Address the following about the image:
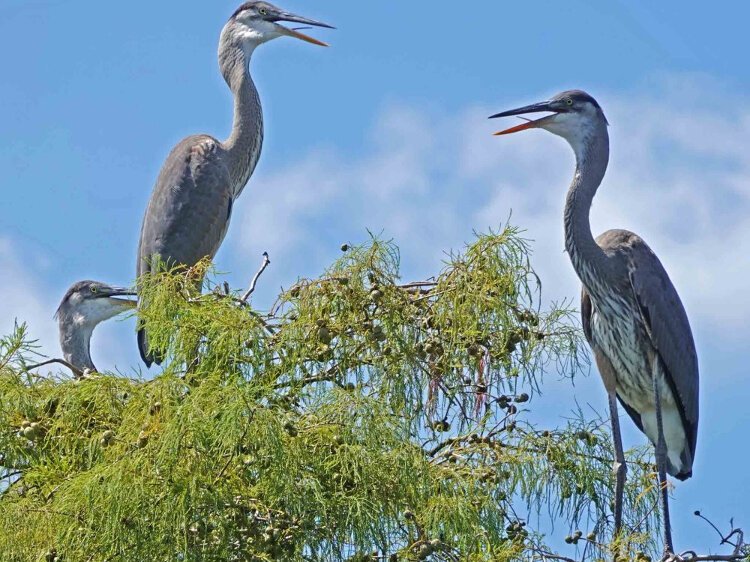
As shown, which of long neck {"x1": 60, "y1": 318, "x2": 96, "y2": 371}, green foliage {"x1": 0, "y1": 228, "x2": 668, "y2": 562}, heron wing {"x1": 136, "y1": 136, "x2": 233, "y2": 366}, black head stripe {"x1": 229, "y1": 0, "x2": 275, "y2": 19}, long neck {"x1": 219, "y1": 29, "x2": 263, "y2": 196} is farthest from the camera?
black head stripe {"x1": 229, "y1": 0, "x2": 275, "y2": 19}

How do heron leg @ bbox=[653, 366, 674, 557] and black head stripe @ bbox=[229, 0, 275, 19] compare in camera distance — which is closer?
heron leg @ bbox=[653, 366, 674, 557]

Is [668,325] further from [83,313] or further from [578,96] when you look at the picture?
[83,313]

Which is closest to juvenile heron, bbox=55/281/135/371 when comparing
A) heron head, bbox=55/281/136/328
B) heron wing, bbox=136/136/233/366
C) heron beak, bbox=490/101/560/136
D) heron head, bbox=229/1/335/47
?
heron head, bbox=55/281/136/328

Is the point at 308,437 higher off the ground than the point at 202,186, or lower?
lower

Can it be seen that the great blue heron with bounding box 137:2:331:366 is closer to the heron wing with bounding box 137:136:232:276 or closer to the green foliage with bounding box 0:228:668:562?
the heron wing with bounding box 137:136:232:276

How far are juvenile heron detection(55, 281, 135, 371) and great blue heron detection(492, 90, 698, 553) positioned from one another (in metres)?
2.51

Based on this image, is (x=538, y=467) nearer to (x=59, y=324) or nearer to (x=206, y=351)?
(x=206, y=351)

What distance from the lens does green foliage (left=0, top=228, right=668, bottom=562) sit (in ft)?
12.9

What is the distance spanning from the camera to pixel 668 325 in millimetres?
6164

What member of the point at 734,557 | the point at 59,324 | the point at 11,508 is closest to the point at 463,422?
the point at 734,557

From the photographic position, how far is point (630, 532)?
4840mm

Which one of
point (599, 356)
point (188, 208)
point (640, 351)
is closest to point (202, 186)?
point (188, 208)

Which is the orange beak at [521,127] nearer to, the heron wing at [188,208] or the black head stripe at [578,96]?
the black head stripe at [578,96]

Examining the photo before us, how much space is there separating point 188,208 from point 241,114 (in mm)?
971
